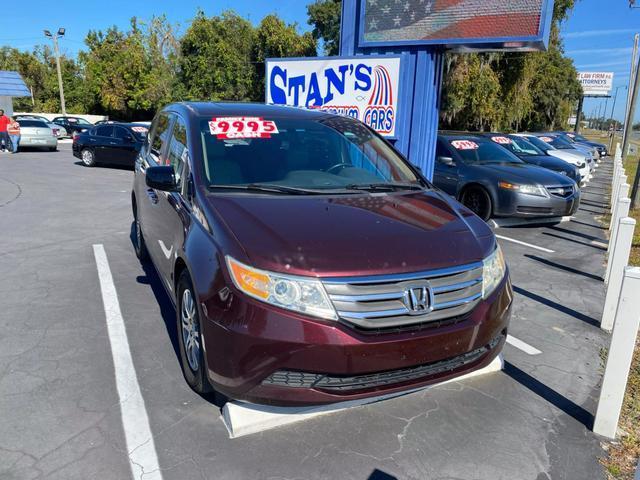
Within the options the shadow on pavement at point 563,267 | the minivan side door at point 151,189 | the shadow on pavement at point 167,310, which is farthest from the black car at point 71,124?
the shadow on pavement at point 563,267

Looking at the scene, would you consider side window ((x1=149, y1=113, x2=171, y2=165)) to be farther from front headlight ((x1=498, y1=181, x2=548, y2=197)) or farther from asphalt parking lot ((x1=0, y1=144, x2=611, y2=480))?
front headlight ((x1=498, y1=181, x2=548, y2=197))

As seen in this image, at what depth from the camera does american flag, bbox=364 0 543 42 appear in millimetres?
6086

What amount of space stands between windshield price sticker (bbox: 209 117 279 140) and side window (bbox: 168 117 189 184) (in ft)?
0.80

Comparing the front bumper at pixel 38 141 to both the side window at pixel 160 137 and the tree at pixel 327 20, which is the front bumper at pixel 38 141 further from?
the tree at pixel 327 20

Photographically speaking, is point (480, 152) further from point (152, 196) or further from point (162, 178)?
point (162, 178)

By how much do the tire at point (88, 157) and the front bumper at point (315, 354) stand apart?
15.5m

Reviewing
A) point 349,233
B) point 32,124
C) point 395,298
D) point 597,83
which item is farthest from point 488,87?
point 597,83

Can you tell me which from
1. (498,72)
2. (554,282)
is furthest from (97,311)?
(498,72)

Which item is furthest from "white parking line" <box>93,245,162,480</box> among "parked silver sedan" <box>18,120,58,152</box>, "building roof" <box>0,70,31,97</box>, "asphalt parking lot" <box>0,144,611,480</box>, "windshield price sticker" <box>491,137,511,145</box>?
"building roof" <box>0,70,31,97</box>

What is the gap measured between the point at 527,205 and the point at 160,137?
6286 mm

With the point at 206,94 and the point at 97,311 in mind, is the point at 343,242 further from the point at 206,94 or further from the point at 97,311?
the point at 206,94

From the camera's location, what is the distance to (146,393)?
3188 mm

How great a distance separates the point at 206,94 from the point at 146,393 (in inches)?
1341

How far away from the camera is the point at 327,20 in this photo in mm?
42938
